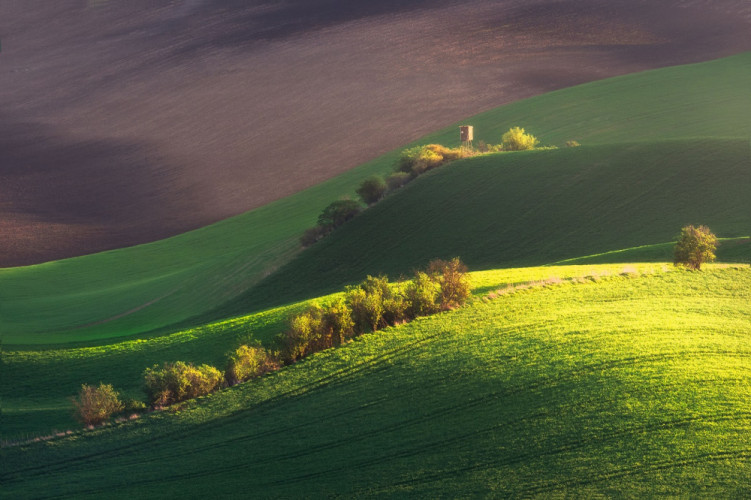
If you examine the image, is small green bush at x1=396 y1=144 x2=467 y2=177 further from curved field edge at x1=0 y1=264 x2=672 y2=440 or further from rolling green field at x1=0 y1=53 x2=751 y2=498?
curved field edge at x1=0 y1=264 x2=672 y2=440

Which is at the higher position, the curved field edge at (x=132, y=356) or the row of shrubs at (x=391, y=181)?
the row of shrubs at (x=391, y=181)

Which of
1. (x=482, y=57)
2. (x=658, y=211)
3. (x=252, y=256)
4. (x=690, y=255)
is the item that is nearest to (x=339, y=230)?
(x=252, y=256)

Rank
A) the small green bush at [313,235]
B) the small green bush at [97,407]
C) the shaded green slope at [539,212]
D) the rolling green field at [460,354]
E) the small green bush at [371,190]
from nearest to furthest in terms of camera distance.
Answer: the rolling green field at [460,354] → the small green bush at [97,407] → the shaded green slope at [539,212] → the small green bush at [313,235] → the small green bush at [371,190]

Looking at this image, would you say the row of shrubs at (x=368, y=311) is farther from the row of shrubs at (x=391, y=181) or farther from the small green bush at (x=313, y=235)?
the row of shrubs at (x=391, y=181)

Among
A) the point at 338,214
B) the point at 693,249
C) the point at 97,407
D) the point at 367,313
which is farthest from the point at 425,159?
the point at 97,407

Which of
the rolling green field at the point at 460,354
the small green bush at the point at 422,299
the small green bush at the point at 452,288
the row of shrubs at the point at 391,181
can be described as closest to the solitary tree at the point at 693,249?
the rolling green field at the point at 460,354
